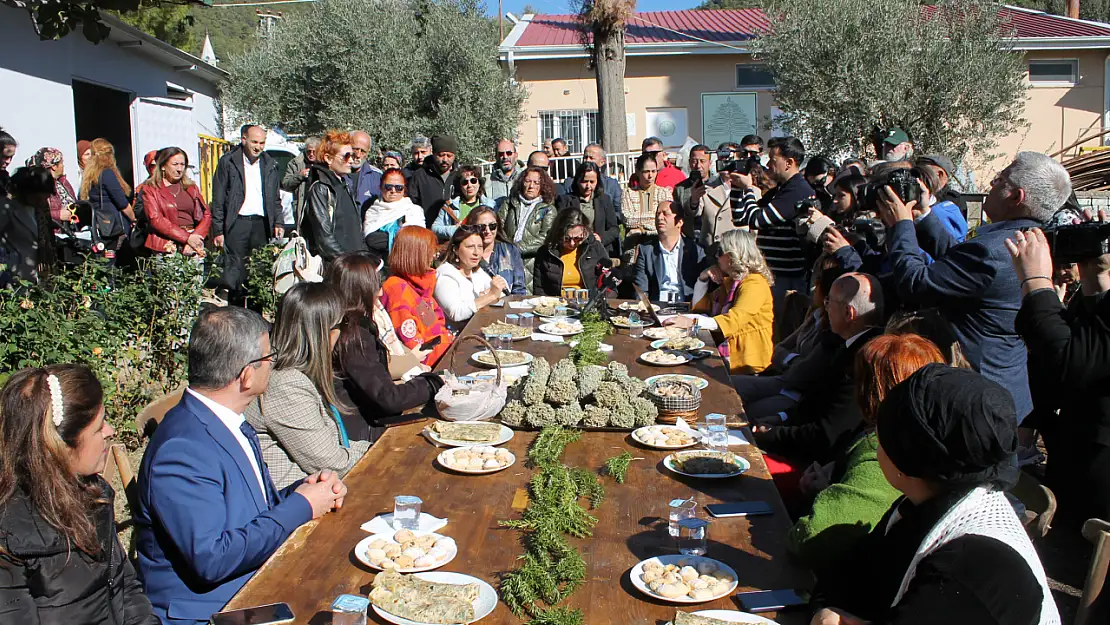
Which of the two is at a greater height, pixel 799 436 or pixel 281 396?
pixel 281 396

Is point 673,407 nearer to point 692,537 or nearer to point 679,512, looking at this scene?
point 679,512

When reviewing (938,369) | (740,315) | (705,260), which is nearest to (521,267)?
(705,260)

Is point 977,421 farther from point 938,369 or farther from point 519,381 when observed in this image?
point 519,381

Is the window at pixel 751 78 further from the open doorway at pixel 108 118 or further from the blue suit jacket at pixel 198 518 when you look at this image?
the blue suit jacket at pixel 198 518

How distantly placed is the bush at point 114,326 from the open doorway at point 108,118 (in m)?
8.66

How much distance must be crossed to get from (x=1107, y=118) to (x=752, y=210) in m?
16.8

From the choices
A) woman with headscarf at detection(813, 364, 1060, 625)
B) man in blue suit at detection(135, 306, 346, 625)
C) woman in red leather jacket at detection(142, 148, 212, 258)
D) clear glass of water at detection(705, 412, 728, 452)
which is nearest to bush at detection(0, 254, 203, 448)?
woman in red leather jacket at detection(142, 148, 212, 258)

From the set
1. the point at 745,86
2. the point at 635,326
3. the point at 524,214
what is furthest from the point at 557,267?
the point at 745,86

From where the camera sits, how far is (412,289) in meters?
5.59

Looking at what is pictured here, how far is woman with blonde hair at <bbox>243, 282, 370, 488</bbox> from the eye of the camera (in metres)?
3.26

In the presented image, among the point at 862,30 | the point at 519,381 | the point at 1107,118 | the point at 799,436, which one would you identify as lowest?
the point at 799,436

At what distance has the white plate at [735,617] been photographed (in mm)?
2113

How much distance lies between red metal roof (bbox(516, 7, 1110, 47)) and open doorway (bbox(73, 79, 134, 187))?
945 centimetres

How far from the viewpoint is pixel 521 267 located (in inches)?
310
